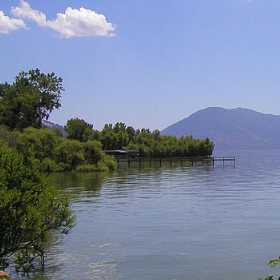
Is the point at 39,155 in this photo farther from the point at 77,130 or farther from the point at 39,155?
the point at 77,130

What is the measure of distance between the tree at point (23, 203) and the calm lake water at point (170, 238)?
8.89 ft

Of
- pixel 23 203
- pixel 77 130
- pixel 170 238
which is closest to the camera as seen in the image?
pixel 23 203

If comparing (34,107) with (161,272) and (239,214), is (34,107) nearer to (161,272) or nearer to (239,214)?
(239,214)

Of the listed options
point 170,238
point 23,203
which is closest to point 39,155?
point 170,238

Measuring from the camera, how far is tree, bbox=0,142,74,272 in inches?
655

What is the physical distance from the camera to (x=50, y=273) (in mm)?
20031

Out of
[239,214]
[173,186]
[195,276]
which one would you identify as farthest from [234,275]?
[173,186]

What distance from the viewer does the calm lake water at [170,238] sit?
67.6 ft

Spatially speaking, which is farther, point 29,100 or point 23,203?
point 29,100

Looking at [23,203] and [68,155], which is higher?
[68,155]

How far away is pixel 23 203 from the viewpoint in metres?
16.9

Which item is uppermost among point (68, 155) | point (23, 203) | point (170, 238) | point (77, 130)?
point (77, 130)

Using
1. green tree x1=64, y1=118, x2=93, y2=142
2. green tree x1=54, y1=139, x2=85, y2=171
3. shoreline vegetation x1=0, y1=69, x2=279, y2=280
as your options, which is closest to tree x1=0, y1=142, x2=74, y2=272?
shoreline vegetation x1=0, y1=69, x2=279, y2=280

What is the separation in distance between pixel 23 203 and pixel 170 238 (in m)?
12.0
